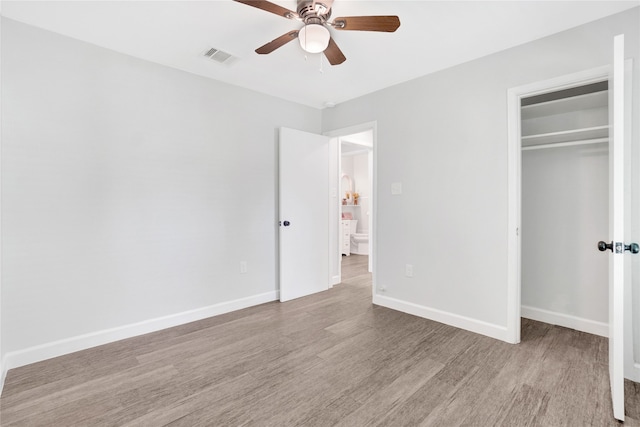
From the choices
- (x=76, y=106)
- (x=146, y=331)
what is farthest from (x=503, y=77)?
(x=146, y=331)

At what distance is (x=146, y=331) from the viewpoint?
2.79 meters

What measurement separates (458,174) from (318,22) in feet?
6.07

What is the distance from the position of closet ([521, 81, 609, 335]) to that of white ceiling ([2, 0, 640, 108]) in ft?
2.53

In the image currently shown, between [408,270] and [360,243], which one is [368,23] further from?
[360,243]

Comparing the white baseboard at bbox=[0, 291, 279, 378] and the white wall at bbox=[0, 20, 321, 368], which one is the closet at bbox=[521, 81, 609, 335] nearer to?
the white wall at bbox=[0, 20, 321, 368]

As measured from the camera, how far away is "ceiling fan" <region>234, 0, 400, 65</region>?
71.7 inches

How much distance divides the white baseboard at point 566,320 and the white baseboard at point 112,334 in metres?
2.92

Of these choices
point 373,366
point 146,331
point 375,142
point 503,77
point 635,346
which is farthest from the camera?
point 375,142

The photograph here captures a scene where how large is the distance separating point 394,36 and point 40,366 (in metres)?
3.69

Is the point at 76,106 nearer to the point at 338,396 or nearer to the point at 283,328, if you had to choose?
the point at 283,328

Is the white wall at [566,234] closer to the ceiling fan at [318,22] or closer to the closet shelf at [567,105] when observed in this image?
the closet shelf at [567,105]

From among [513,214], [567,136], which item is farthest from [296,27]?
[567,136]

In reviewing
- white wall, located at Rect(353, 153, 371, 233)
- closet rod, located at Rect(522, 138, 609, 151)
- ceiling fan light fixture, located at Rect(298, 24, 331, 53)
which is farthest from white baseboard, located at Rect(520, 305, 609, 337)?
white wall, located at Rect(353, 153, 371, 233)

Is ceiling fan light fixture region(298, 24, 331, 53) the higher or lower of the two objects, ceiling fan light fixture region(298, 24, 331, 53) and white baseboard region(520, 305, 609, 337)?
the higher
